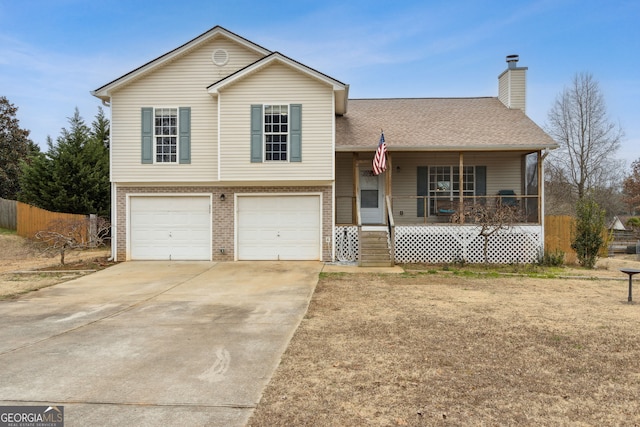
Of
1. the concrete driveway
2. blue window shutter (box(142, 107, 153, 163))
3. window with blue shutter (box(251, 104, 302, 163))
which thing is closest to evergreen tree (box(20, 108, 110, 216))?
blue window shutter (box(142, 107, 153, 163))

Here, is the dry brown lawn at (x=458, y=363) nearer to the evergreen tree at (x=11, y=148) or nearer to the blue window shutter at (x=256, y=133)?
the blue window shutter at (x=256, y=133)

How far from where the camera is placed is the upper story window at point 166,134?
49.0 ft

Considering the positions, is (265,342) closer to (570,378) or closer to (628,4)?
(570,378)

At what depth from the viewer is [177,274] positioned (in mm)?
12414

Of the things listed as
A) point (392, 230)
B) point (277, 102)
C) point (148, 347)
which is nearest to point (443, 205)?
point (392, 230)

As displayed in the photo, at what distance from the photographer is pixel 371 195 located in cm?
1673

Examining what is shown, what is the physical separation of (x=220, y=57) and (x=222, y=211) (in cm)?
529

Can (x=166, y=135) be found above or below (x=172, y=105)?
below

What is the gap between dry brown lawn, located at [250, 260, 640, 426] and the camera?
3.79 m

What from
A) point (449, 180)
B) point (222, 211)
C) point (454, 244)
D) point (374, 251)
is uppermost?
point (449, 180)

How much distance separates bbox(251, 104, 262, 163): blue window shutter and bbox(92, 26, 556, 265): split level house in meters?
0.03

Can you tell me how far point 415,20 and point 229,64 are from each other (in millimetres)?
9077

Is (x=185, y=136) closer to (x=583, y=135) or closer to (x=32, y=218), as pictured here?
(x=32, y=218)

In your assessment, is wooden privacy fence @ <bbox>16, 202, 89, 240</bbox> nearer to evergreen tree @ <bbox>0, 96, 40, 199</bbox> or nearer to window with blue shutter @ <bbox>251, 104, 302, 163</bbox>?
evergreen tree @ <bbox>0, 96, 40, 199</bbox>
